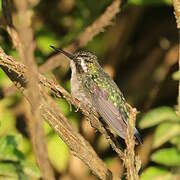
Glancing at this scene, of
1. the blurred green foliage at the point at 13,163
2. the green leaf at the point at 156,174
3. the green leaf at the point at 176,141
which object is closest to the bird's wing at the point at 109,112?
the green leaf at the point at 176,141

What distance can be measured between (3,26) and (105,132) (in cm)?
171

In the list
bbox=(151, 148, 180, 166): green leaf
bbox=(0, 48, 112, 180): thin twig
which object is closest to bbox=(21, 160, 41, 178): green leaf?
bbox=(0, 48, 112, 180): thin twig

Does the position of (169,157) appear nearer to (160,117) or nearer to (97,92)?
(160,117)

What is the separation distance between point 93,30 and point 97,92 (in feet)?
2.80

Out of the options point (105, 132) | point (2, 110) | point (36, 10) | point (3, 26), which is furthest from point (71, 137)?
point (36, 10)

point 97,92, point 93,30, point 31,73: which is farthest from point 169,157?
point 31,73

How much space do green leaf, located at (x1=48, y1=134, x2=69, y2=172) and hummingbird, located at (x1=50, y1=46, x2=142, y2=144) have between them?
105cm

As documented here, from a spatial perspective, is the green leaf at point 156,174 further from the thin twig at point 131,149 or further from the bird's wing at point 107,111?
the thin twig at point 131,149

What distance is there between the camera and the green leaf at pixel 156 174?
4.29 metres

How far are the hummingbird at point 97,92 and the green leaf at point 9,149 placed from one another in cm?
62

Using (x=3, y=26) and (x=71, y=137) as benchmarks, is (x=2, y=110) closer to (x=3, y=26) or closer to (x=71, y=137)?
(x=3, y=26)

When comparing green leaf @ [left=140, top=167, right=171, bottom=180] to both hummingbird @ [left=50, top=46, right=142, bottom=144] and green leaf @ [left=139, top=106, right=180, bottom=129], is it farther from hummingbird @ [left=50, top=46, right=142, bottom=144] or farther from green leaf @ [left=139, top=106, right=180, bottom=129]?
hummingbird @ [left=50, top=46, right=142, bottom=144]

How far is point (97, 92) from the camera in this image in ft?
14.3

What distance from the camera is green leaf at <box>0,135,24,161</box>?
372 cm
